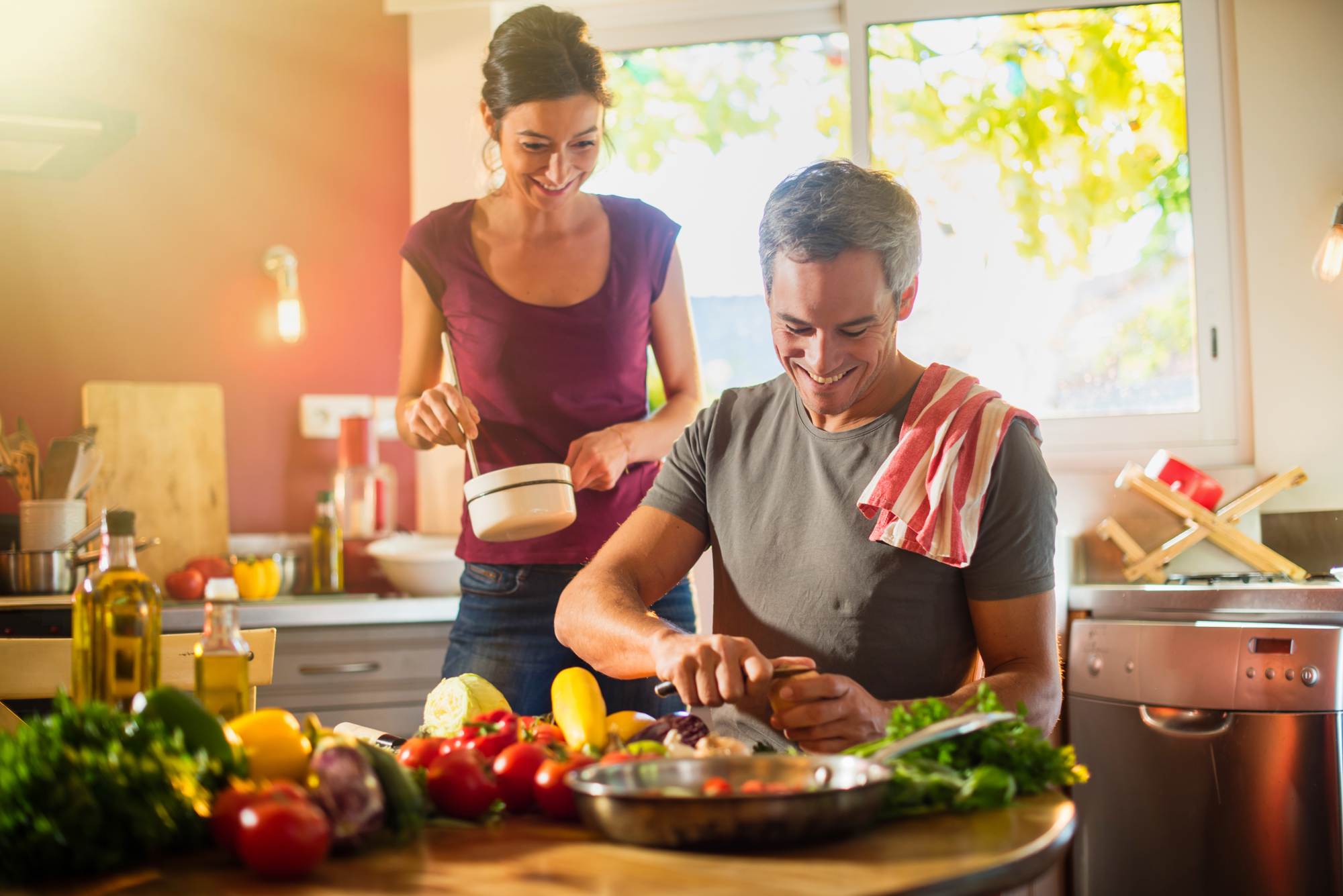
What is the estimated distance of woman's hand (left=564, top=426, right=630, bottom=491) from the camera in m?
1.75

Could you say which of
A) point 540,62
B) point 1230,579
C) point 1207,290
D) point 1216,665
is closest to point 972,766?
point 540,62

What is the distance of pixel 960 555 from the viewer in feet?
4.19

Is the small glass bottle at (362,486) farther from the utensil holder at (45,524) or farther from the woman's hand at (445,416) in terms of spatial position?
the woman's hand at (445,416)

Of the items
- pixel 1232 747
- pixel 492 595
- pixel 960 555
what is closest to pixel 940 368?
pixel 960 555

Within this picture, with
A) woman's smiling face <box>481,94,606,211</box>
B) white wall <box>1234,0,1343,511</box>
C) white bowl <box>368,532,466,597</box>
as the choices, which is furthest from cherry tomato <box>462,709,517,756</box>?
white wall <box>1234,0,1343,511</box>

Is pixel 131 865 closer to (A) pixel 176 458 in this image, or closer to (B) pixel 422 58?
(A) pixel 176 458

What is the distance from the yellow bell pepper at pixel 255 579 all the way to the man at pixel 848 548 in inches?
56.5

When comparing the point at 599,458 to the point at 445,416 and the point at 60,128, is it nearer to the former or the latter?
the point at 445,416

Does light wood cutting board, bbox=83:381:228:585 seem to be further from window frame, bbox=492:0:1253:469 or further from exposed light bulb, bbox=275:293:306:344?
window frame, bbox=492:0:1253:469

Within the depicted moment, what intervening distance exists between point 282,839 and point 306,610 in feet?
5.98

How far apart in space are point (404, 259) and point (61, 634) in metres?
1.14

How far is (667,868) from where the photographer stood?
689 mm

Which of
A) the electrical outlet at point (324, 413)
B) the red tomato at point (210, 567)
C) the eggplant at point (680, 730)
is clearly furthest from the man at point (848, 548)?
the electrical outlet at point (324, 413)

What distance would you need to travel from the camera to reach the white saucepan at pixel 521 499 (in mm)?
1567
